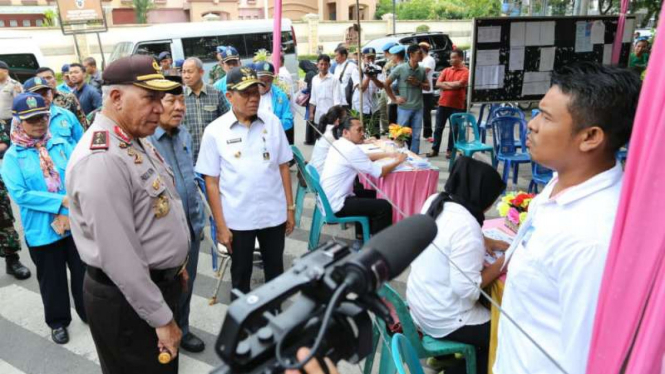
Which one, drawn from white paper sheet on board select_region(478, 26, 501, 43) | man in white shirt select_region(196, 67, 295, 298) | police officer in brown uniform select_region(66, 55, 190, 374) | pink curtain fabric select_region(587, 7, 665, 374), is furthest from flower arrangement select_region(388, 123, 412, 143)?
pink curtain fabric select_region(587, 7, 665, 374)

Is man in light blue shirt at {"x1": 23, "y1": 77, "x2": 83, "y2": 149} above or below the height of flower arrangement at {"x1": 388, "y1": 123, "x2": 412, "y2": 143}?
above

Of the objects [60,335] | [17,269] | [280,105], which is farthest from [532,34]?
[17,269]

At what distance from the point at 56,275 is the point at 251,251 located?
1.36 meters

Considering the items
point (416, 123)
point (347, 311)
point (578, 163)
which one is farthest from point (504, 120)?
point (347, 311)

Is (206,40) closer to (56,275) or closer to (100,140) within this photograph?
(56,275)

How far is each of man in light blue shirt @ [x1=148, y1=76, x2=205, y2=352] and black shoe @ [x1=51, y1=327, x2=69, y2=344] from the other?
901mm

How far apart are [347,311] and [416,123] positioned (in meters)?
6.75

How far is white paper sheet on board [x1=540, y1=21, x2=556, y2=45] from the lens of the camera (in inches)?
228

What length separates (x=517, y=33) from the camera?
5727 mm

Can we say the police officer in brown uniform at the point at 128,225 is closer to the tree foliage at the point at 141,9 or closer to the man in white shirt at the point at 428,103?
the man in white shirt at the point at 428,103

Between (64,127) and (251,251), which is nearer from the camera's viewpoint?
(251,251)

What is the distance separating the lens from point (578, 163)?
4.77ft

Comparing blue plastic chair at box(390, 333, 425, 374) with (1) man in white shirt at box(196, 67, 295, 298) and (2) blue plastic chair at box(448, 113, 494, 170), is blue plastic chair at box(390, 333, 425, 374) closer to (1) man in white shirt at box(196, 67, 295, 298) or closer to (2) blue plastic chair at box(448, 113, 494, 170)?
(1) man in white shirt at box(196, 67, 295, 298)

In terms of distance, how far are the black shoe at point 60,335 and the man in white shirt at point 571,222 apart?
314 centimetres
